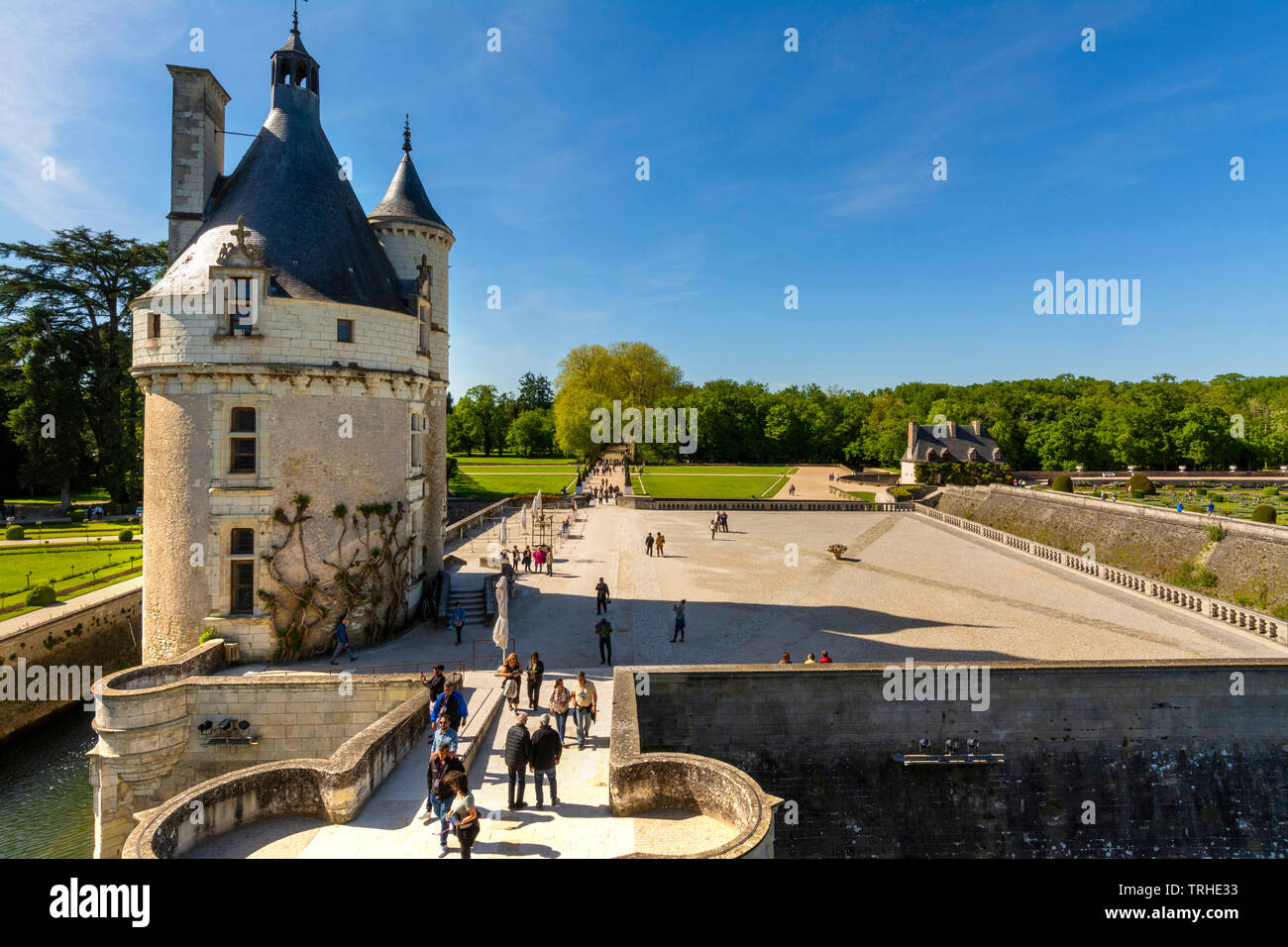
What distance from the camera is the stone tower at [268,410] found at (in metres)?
17.3

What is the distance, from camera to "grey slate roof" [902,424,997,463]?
265 ft

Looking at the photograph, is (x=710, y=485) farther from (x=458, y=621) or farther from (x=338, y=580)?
(x=338, y=580)

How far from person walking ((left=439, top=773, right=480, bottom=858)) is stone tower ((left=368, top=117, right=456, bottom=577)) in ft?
52.9

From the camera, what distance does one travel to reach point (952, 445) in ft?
273

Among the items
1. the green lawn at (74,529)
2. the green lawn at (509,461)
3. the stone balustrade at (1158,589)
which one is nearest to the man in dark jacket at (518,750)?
the stone balustrade at (1158,589)

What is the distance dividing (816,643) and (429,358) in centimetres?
1651

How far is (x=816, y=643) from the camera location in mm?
20250

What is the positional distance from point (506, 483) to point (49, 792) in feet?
184

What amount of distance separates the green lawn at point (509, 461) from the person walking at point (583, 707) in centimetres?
8160

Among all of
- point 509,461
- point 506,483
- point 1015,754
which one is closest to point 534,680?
point 1015,754

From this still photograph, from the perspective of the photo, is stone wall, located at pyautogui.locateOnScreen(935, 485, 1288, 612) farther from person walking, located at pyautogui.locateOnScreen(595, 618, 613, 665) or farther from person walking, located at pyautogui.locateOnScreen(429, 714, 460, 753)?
person walking, located at pyautogui.locateOnScreen(429, 714, 460, 753)

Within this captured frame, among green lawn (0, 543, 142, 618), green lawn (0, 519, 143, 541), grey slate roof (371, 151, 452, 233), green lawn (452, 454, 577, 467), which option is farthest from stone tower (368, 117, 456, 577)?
green lawn (452, 454, 577, 467)

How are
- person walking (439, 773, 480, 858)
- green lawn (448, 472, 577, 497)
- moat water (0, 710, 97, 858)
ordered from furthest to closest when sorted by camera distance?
green lawn (448, 472, 577, 497) < moat water (0, 710, 97, 858) < person walking (439, 773, 480, 858)
